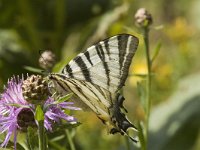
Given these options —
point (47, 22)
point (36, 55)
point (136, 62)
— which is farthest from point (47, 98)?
point (136, 62)

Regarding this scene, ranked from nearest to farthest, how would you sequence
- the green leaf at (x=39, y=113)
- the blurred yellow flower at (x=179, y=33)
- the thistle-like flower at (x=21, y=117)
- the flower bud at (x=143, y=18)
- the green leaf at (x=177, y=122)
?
the green leaf at (x=39, y=113) → the thistle-like flower at (x=21, y=117) → the flower bud at (x=143, y=18) → the green leaf at (x=177, y=122) → the blurred yellow flower at (x=179, y=33)

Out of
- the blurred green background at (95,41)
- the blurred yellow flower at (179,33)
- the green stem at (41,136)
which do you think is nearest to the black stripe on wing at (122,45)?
the green stem at (41,136)

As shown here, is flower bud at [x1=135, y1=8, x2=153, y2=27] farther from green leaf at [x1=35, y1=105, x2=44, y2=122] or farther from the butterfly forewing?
green leaf at [x1=35, y1=105, x2=44, y2=122]

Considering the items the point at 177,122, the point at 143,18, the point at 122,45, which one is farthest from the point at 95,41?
the point at 122,45

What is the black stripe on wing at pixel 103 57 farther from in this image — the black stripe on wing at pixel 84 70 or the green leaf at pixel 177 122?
the green leaf at pixel 177 122

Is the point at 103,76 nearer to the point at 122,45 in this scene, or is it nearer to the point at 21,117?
the point at 122,45

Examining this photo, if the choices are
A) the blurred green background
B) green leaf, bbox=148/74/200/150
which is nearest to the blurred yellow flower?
the blurred green background

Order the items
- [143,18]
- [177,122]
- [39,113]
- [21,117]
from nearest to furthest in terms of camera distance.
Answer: [39,113] → [21,117] → [143,18] → [177,122]
